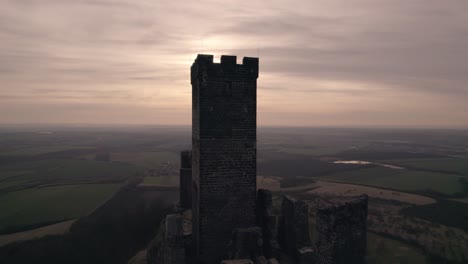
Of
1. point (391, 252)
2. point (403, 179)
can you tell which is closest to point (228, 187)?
point (391, 252)

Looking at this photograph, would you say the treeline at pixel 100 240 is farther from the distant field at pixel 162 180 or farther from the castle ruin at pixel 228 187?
the castle ruin at pixel 228 187

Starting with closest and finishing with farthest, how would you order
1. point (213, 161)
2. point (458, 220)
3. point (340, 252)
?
point (340, 252), point (213, 161), point (458, 220)

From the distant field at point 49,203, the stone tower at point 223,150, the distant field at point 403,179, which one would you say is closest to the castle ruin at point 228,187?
the stone tower at point 223,150

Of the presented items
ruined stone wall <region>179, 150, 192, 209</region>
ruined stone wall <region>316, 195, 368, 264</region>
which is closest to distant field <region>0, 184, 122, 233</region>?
ruined stone wall <region>179, 150, 192, 209</region>

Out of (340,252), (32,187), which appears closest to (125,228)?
(340,252)

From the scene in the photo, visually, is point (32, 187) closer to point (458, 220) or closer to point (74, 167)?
point (74, 167)
